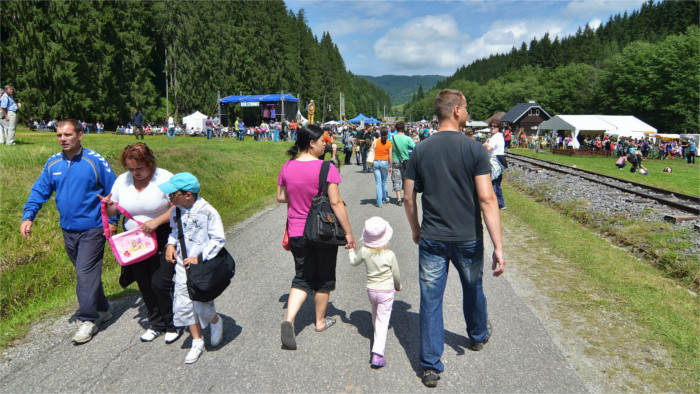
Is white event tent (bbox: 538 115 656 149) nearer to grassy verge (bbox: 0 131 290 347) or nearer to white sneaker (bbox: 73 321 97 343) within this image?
grassy verge (bbox: 0 131 290 347)

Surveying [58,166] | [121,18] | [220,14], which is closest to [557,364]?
[58,166]

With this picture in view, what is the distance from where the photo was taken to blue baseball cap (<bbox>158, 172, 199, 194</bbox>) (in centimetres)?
317

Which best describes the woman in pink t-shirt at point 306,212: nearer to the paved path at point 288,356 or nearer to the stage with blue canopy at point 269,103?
the paved path at point 288,356

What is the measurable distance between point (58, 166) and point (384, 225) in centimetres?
309

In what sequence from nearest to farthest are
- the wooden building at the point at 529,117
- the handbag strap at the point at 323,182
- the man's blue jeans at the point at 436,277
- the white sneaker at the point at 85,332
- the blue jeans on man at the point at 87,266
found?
the man's blue jeans at the point at 436,277, the handbag strap at the point at 323,182, the white sneaker at the point at 85,332, the blue jeans on man at the point at 87,266, the wooden building at the point at 529,117

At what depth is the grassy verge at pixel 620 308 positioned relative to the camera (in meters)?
3.20

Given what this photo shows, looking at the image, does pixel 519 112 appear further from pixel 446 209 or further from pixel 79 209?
pixel 79 209

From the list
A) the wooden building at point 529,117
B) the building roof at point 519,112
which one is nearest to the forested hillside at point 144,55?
the building roof at point 519,112

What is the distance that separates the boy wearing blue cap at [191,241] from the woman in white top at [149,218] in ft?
1.09

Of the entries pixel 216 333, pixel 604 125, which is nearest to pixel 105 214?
pixel 216 333

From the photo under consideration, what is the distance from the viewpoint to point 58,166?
3.86 m

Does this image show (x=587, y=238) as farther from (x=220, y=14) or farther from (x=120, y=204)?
(x=220, y=14)

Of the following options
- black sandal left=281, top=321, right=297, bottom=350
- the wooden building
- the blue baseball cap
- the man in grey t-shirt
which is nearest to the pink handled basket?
the blue baseball cap

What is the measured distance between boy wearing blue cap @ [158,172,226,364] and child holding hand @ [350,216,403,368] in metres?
1.15
